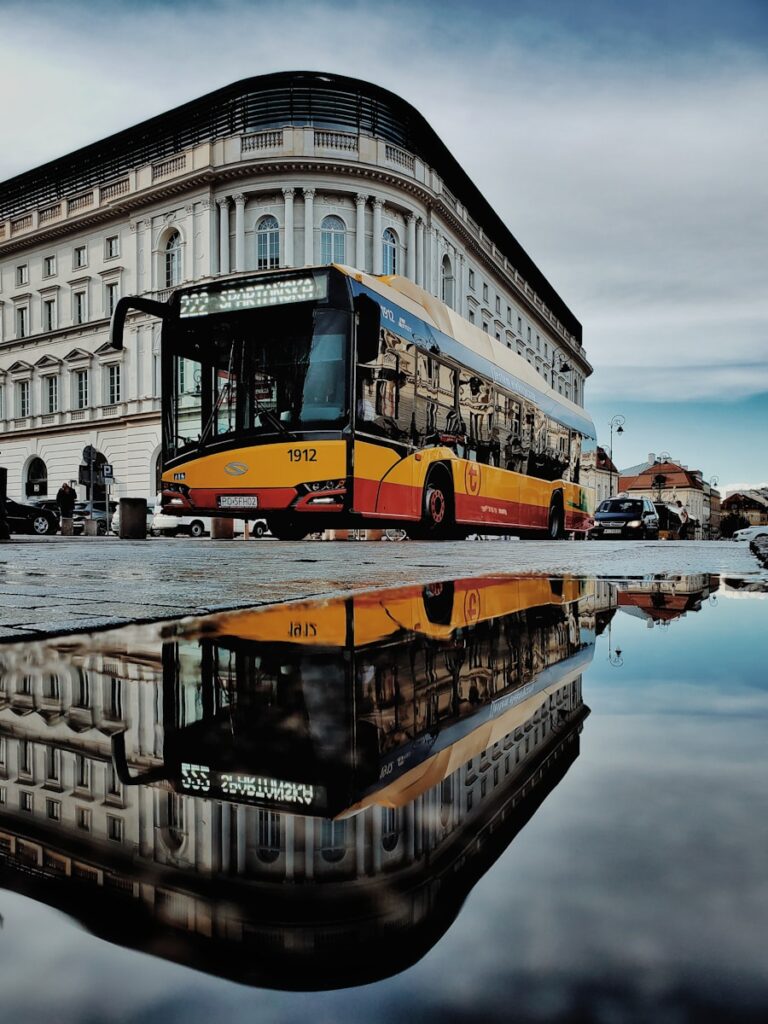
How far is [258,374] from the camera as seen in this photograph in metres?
→ 11.6

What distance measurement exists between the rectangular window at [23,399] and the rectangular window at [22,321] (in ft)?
8.70

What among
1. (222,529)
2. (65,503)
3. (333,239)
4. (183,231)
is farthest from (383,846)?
(183,231)

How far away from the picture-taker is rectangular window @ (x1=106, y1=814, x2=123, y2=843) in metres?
0.84

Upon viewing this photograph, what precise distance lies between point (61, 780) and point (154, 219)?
1673 inches

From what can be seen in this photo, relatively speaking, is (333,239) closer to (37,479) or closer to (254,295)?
(37,479)

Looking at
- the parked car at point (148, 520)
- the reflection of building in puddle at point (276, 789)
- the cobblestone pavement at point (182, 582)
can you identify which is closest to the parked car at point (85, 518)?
the parked car at point (148, 520)

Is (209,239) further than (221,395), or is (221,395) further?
(209,239)

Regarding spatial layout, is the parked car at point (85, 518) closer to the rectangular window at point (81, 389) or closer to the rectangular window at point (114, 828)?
the rectangular window at point (81, 389)

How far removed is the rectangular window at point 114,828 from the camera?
0.84 meters

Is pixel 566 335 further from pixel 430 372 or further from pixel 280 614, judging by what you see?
pixel 280 614

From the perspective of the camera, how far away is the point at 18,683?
5.64ft

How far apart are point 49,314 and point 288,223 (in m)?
16.3

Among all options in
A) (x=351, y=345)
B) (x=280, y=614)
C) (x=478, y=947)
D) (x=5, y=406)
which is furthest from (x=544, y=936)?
(x=5, y=406)

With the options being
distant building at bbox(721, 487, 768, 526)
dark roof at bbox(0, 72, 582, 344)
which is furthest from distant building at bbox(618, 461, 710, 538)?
dark roof at bbox(0, 72, 582, 344)
